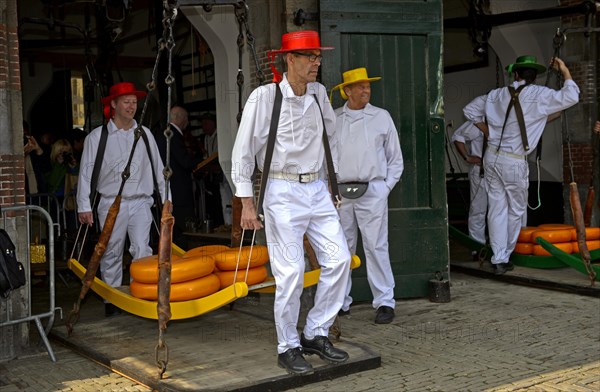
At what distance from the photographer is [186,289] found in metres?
5.83

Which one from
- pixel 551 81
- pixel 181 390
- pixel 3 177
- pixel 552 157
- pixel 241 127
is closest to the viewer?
pixel 181 390

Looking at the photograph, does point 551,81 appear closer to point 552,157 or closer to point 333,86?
point 552,157

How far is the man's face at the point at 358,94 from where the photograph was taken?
6910 millimetres

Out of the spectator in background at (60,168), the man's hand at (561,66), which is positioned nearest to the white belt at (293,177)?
the man's hand at (561,66)

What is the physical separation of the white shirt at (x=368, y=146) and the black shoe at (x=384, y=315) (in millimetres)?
1087

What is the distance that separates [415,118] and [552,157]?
5143mm

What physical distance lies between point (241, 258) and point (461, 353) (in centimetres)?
181

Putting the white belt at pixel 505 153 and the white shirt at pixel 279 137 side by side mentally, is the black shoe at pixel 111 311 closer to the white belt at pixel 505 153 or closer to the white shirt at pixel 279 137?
the white shirt at pixel 279 137

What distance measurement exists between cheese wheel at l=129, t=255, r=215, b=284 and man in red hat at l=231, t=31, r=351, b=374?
80 centimetres

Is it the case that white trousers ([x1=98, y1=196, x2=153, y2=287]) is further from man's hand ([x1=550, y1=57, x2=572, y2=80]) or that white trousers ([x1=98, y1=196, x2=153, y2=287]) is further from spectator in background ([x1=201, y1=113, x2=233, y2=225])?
man's hand ([x1=550, y1=57, x2=572, y2=80])

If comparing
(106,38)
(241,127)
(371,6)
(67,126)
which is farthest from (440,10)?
(67,126)

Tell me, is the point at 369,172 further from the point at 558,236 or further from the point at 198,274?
the point at 558,236

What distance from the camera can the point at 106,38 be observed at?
1134cm

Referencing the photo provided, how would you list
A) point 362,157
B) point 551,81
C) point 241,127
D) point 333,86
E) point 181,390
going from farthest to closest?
point 551,81
point 333,86
point 362,157
point 241,127
point 181,390
